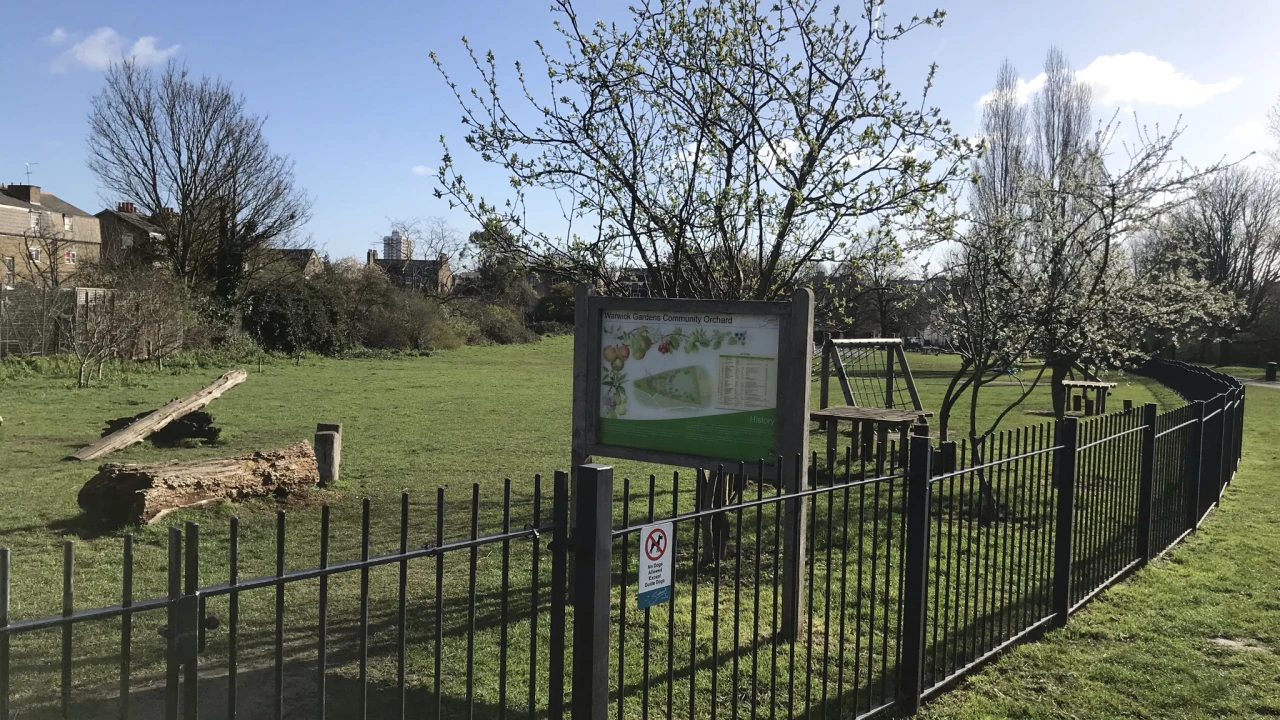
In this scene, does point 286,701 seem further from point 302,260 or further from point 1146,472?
point 302,260

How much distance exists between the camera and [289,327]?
29969 millimetres

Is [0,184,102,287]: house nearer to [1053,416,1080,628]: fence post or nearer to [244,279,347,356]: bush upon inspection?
[244,279,347,356]: bush

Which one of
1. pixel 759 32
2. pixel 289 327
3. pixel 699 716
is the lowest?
pixel 699 716

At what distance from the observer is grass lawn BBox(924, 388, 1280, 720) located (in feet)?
15.4

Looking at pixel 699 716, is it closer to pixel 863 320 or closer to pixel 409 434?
pixel 409 434

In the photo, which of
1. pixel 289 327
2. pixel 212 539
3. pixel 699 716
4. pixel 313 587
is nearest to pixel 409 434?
pixel 212 539

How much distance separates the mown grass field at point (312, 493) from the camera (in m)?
5.35

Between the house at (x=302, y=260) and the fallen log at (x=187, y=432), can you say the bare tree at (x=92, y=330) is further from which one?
the house at (x=302, y=260)

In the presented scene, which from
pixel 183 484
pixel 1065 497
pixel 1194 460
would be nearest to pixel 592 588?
pixel 1065 497

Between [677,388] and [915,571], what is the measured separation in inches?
78.0

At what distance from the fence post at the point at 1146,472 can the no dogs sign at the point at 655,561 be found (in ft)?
16.8

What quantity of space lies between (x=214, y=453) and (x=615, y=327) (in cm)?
761

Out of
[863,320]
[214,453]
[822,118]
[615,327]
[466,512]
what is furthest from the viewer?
[863,320]

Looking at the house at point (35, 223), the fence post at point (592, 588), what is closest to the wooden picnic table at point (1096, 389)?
the fence post at point (592, 588)
